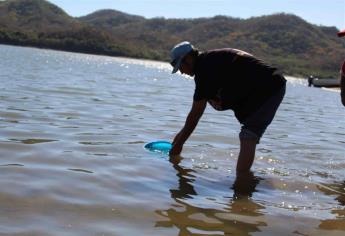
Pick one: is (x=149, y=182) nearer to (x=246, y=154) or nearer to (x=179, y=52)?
(x=246, y=154)

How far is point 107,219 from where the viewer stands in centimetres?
435

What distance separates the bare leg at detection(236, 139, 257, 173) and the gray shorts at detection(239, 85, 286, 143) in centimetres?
6

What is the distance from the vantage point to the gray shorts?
5.96 metres

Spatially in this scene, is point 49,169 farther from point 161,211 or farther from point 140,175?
point 161,211

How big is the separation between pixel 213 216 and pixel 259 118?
5.53 ft

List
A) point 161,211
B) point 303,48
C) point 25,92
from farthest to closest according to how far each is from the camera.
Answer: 1. point 303,48
2. point 25,92
3. point 161,211

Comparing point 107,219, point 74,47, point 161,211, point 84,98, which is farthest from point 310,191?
point 74,47

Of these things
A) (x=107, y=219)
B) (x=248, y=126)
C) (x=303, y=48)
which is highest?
(x=303, y=48)

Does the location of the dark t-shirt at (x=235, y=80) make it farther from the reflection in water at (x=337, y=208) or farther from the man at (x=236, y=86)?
the reflection in water at (x=337, y=208)

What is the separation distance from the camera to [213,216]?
4680mm

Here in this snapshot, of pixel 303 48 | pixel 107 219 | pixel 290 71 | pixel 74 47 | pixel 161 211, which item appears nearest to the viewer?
pixel 107 219

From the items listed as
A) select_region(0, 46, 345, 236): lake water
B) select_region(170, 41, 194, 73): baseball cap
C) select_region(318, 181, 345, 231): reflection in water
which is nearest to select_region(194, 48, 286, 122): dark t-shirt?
select_region(170, 41, 194, 73): baseball cap

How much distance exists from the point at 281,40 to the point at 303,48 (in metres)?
10.2

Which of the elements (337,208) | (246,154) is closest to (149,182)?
(246,154)
